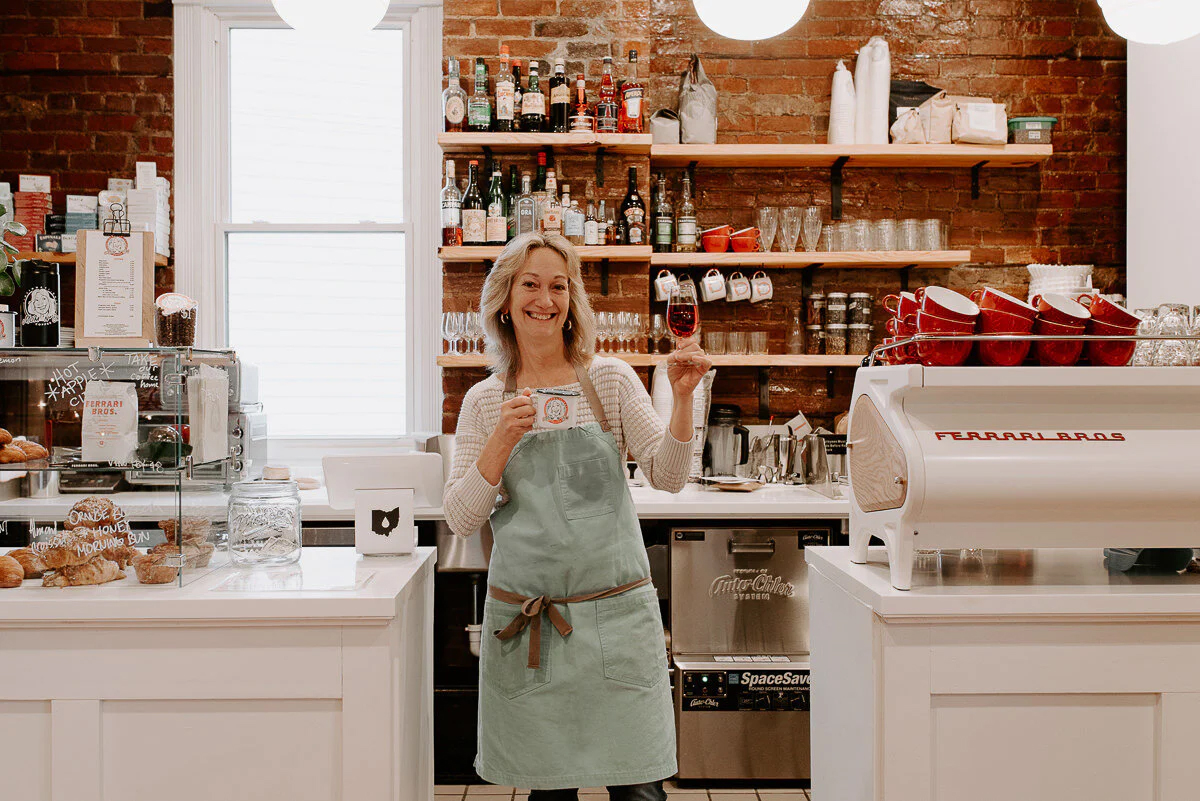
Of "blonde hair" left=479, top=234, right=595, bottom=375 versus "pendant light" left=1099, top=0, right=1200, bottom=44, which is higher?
"pendant light" left=1099, top=0, right=1200, bottom=44

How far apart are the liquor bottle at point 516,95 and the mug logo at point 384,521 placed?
2.23m

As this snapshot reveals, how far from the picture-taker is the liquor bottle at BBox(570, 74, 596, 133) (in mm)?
3729

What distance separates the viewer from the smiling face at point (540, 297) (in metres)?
1.98

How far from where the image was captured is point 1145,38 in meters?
2.63

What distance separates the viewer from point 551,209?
3.74 m

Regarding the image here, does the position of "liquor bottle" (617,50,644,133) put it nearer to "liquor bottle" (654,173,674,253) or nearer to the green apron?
"liquor bottle" (654,173,674,253)

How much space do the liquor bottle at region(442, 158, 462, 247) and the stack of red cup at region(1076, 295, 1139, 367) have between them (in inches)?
104

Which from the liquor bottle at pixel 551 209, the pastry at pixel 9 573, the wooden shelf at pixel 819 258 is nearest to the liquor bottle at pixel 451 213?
the liquor bottle at pixel 551 209

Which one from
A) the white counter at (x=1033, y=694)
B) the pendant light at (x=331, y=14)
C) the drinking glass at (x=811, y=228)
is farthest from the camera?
the drinking glass at (x=811, y=228)

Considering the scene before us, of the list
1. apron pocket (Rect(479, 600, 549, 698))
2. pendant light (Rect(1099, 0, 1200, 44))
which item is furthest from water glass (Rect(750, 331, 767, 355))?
apron pocket (Rect(479, 600, 549, 698))

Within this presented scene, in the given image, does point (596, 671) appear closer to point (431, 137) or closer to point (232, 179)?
point (431, 137)

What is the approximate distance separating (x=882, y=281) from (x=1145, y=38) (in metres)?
1.66

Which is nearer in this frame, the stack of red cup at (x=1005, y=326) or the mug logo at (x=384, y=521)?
the stack of red cup at (x=1005, y=326)

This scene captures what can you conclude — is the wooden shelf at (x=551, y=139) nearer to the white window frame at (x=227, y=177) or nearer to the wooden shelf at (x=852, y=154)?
the wooden shelf at (x=852, y=154)
